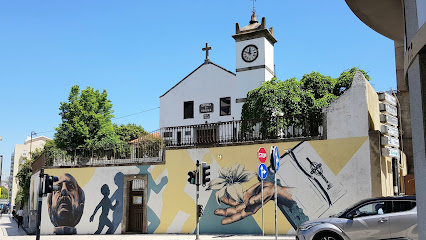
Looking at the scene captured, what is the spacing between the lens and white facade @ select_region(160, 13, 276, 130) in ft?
119

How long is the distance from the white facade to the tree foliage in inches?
300

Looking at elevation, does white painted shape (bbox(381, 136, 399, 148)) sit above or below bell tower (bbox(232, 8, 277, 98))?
below

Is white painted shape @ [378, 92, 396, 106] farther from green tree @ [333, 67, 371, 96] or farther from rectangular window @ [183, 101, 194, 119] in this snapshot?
rectangular window @ [183, 101, 194, 119]

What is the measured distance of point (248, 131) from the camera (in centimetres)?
2033

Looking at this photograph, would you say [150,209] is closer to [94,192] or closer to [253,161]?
[94,192]

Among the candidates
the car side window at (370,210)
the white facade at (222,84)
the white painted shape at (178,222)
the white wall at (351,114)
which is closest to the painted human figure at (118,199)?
the white painted shape at (178,222)

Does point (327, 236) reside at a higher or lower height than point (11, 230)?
higher

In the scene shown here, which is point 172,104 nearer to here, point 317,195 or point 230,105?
point 230,105

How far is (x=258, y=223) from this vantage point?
18719mm

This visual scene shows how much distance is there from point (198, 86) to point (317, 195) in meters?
23.5

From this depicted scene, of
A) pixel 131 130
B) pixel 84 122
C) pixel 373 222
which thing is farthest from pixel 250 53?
pixel 373 222

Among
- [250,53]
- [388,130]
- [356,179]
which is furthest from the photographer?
[250,53]

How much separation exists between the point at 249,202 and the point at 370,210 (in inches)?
341

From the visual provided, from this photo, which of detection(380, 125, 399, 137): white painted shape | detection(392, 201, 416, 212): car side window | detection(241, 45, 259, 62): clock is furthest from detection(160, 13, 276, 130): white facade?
detection(392, 201, 416, 212): car side window
